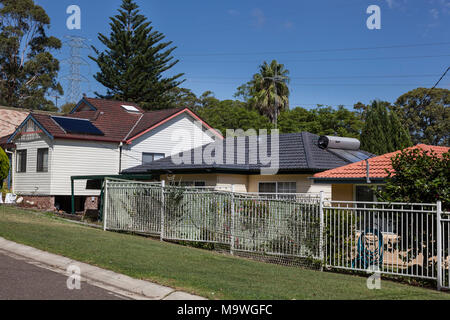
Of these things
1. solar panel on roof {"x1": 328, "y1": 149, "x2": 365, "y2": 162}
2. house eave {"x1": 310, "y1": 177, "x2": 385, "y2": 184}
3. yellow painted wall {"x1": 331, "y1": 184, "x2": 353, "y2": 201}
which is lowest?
yellow painted wall {"x1": 331, "y1": 184, "x2": 353, "y2": 201}

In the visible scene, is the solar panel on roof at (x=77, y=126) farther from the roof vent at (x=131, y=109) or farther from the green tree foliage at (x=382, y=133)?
the green tree foliage at (x=382, y=133)

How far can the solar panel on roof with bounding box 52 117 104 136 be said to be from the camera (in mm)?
25633

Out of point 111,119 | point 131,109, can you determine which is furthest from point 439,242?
point 131,109

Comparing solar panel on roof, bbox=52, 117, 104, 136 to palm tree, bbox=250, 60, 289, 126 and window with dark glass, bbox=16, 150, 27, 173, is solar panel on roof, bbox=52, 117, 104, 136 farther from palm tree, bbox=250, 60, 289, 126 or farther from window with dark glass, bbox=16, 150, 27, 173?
palm tree, bbox=250, 60, 289, 126

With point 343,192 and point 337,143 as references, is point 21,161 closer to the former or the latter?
point 337,143

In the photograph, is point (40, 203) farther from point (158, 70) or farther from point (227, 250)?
point (158, 70)

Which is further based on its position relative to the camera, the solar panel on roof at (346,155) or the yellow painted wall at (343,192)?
the solar panel on roof at (346,155)

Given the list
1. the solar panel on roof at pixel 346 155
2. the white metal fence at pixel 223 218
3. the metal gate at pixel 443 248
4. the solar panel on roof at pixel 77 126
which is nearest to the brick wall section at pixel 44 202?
the solar panel on roof at pixel 77 126

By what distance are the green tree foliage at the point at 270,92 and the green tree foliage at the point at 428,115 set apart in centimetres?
1462

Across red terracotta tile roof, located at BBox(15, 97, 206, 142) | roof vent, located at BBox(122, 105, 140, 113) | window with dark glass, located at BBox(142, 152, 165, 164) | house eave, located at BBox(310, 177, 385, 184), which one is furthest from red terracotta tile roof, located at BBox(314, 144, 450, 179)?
roof vent, located at BBox(122, 105, 140, 113)

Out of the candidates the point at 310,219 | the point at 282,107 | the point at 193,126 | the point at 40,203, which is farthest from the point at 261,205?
the point at 282,107

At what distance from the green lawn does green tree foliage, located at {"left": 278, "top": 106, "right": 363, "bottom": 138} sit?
103ft

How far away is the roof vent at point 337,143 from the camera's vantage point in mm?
21359

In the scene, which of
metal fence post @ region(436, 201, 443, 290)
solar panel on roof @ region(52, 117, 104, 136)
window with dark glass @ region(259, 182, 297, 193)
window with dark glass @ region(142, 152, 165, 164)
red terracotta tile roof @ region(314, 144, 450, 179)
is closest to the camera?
metal fence post @ region(436, 201, 443, 290)
